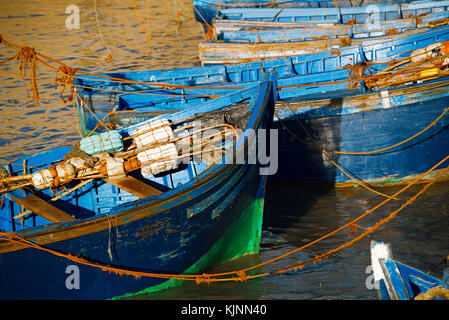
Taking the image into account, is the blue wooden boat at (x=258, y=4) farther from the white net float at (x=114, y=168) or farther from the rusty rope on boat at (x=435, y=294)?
the rusty rope on boat at (x=435, y=294)

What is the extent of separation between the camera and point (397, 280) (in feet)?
17.1

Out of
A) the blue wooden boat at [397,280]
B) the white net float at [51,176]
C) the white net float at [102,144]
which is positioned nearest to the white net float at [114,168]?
the white net float at [102,144]

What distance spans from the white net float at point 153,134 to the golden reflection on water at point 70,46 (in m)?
5.06

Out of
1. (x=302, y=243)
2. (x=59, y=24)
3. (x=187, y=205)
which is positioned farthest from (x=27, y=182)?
(x=59, y=24)

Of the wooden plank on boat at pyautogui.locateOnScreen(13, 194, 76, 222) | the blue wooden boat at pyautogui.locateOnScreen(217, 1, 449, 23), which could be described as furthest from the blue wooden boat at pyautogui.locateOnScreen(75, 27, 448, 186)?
the blue wooden boat at pyautogui.locateOnScreen(217, 1, 449, 23)

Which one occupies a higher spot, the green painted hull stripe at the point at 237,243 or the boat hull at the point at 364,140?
the boat hull at the point at 364,140

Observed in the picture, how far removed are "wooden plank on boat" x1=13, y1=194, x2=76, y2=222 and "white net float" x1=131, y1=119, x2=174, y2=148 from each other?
1589 mm

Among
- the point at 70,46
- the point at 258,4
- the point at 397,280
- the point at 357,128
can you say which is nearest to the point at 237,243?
the point at 397,280

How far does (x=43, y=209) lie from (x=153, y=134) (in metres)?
1.99

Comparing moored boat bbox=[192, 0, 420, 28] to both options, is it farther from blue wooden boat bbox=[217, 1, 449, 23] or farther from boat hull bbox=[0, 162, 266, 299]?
boat hull bbox=[0, 162, 266, 299]

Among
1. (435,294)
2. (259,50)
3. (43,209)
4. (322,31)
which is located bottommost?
(435,294)

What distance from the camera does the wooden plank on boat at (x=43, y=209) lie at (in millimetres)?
7395

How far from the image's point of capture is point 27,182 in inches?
306

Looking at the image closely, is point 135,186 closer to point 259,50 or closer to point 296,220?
point 296,220
